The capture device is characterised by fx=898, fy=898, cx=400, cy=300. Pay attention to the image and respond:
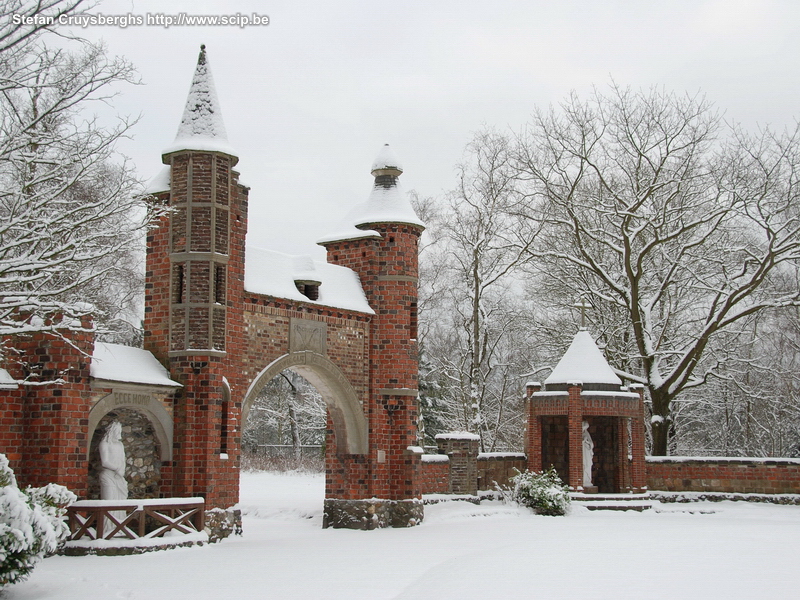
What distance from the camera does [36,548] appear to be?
1059 centimetres

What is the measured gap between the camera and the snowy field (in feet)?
37.7

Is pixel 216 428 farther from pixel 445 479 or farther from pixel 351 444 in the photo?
pixel 445 479

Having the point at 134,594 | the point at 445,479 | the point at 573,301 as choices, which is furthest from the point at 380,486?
the point at 573,301

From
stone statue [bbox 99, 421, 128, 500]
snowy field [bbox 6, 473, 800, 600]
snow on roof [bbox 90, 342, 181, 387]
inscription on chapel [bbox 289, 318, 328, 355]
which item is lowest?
snowy field [bbox 6, 473, 800, 600]

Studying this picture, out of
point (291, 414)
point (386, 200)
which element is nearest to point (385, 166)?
point (386, 200)

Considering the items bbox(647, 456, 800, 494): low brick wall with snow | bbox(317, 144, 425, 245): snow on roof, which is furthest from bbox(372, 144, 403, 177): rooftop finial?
bbox(647, 456, 800, 494): low brick wall with snow

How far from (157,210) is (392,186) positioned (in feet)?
26.2

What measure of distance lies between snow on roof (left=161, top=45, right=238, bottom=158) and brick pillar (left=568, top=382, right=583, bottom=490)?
512 inches

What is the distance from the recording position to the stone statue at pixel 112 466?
1502 cm

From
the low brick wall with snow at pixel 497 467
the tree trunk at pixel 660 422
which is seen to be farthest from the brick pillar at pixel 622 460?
the tree trunk at pixel 660 422

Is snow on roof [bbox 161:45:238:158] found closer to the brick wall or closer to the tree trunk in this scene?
the brick wall

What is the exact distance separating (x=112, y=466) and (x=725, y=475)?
64.9ft

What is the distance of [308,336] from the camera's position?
1966 cm

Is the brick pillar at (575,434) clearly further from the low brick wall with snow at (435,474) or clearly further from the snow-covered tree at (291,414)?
the snow-covered tree at (291,414)
